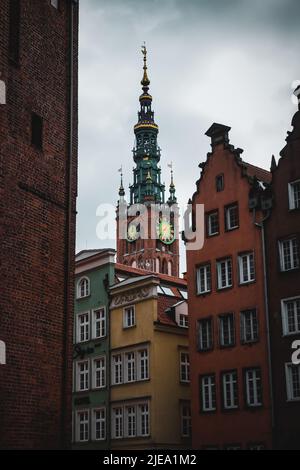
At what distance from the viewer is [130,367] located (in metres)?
38.8

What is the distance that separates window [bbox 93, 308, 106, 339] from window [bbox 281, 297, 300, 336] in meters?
12.9

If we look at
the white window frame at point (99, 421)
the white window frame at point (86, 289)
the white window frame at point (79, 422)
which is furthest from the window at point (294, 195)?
the white window frame at point (79, 422)

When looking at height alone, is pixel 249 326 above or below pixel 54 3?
below

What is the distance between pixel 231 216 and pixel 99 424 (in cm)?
1341

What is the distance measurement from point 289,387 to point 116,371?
39.1 ft

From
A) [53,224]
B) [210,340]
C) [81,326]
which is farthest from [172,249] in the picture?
[53,224]

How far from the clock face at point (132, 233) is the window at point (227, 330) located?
9327cm

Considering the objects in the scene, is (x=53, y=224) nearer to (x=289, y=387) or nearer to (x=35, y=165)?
(x=35, y=165)

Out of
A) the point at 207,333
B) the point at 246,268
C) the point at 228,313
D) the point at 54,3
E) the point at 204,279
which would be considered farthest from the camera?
the point at 204,279

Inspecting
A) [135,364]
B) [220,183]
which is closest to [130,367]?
[135,364]

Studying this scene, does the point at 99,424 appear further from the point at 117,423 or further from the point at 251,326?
the point at 251,326

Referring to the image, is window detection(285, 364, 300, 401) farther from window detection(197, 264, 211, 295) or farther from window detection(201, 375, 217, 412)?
window detection(197, 264, 211, 295)

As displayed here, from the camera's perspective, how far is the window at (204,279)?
3500 cm

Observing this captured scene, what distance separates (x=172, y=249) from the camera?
130250mm
